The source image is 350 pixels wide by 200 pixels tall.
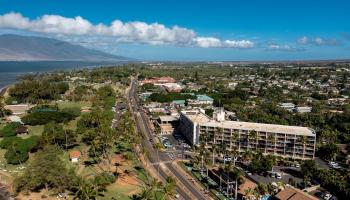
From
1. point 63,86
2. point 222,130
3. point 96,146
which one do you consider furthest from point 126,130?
point 63,86

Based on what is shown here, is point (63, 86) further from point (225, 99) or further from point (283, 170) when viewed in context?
point (283, 170)

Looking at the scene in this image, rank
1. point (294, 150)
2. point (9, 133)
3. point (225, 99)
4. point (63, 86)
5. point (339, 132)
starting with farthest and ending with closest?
point (63, 86) < point (225, 99) < point (339, 132) < point (9, 133) < point (294, 150)

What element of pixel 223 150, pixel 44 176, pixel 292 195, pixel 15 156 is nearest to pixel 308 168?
pixel 223 150

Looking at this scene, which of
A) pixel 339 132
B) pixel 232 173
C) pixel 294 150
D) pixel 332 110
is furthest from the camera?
pixel 332 110

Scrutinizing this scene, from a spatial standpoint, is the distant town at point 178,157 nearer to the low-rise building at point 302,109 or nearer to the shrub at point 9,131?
the shrub at point 9,131

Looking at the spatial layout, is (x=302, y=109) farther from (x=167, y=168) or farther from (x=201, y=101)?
(x=167, y=168)

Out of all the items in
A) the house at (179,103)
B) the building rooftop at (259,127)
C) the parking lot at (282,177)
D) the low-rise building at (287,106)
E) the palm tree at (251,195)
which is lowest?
the parking lot at (282,177)

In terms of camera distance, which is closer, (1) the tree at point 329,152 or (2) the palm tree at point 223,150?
(2) the palm tree at point 223,150

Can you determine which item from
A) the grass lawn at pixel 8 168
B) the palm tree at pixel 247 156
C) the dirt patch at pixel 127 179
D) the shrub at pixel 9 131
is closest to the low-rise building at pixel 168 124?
the palm tree at pixel 247 156
